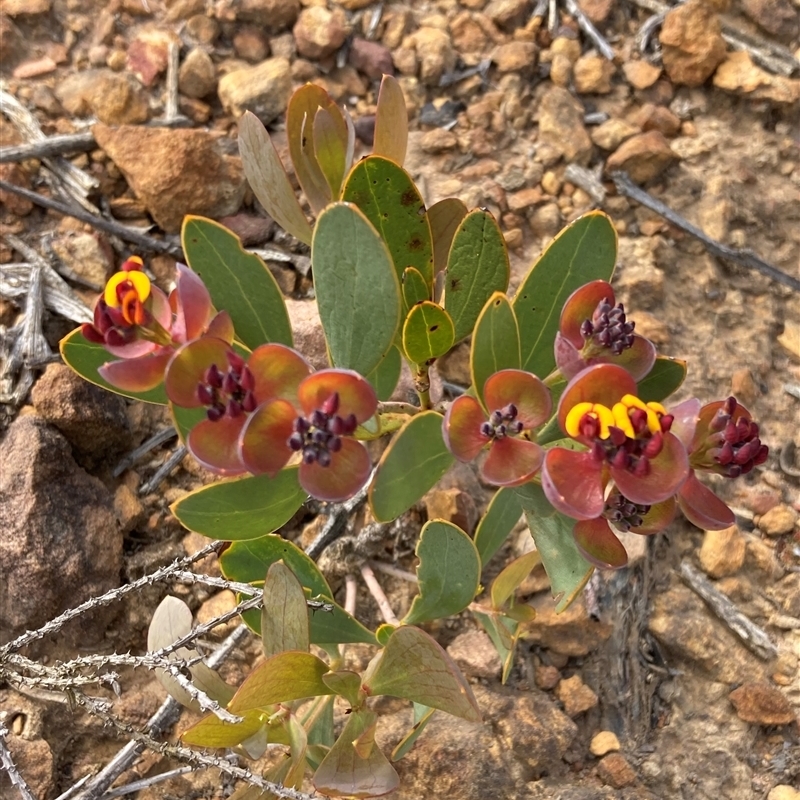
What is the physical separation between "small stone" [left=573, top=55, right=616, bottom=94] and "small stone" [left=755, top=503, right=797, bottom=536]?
4.72ft

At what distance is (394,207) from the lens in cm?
133

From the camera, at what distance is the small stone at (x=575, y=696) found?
1758 millimetres

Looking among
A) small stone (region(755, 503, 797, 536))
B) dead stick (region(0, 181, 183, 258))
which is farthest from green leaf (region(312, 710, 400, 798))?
dead stick (region(0, 181, 183, 258))

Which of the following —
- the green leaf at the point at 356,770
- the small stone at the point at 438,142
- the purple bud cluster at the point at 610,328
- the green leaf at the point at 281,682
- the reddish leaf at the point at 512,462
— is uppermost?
the purple bud cluster at the point at 610,328

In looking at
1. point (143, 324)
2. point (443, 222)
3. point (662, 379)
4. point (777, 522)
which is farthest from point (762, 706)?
point (143, 324)

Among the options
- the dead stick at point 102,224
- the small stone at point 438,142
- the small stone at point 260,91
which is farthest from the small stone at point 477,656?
the small stone at point 260,91

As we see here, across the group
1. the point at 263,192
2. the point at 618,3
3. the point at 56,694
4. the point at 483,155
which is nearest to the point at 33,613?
the point at 56,694

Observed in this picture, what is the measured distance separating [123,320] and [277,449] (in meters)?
0.29

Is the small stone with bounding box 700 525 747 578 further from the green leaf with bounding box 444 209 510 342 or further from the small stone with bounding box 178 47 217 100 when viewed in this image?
the small stone with bounding box 178 47 217 100

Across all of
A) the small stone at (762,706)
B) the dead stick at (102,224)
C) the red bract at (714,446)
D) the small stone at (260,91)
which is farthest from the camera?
the small stone at (260,91)

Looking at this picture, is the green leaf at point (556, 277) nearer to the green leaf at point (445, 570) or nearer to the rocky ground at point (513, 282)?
the green leaf at point (445, 570)

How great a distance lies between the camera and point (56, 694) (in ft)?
5.37

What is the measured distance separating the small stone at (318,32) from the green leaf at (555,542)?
1.73 metres

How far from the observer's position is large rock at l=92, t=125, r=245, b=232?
2031 mm
